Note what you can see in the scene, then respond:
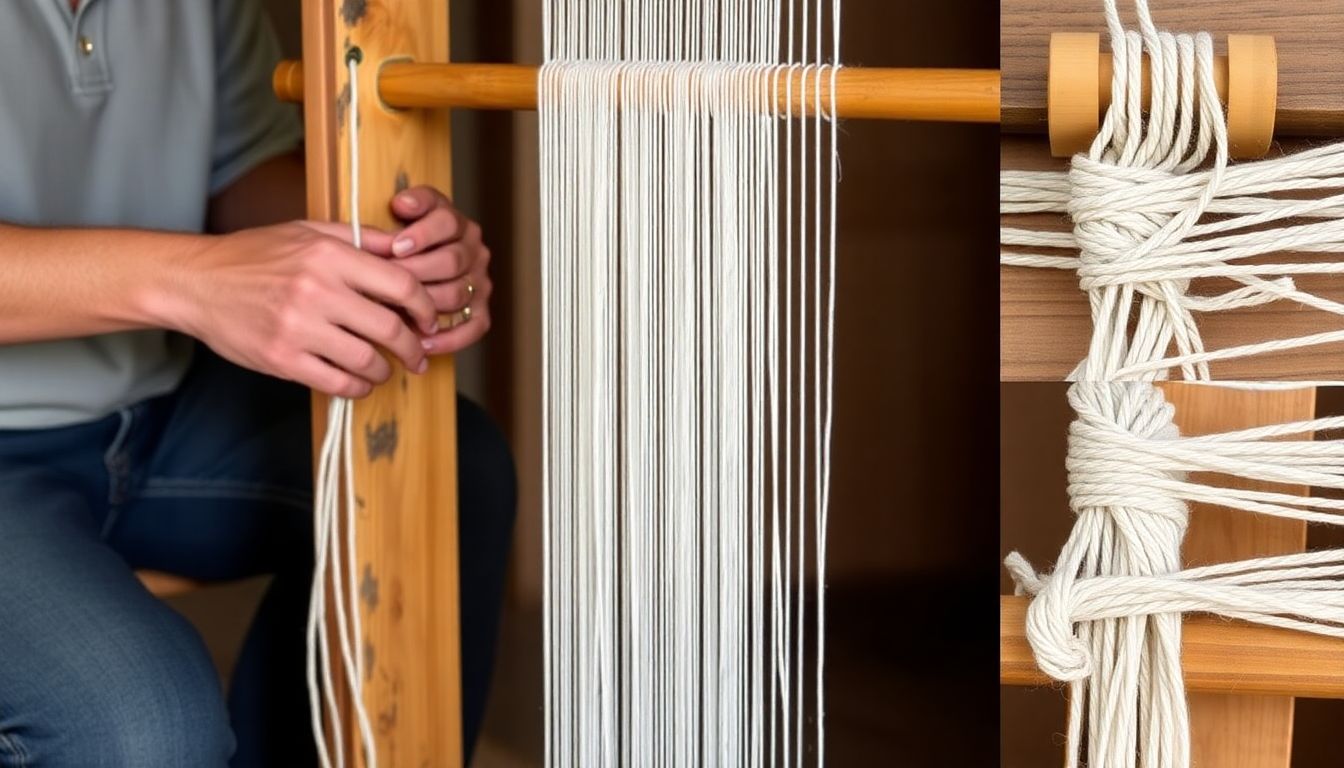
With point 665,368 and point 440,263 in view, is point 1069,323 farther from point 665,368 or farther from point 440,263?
point 440,263

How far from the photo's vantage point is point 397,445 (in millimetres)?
1084

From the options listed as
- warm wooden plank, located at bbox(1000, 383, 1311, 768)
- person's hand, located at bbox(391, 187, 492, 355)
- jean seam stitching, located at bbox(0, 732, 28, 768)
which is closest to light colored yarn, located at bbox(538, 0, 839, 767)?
person's hand, located at bbox(391, 187, 492, 355)

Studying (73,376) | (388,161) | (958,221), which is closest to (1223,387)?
(388,161)

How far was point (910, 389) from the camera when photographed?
265 cm

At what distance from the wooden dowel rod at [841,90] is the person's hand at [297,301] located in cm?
11

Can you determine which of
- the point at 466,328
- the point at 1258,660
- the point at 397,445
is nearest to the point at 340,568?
the point at 397,445

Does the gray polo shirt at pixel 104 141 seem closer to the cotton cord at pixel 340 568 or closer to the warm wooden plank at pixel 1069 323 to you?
the cotton cord at pixel 340 568

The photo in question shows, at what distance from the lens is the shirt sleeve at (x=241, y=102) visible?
137 cm

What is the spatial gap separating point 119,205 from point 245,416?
0.71 ft

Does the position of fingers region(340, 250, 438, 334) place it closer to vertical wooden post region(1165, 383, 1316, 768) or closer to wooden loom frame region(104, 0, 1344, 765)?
wooden loom frame region(104, 0, 1344, 765)

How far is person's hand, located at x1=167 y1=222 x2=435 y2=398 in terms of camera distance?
0.94 m

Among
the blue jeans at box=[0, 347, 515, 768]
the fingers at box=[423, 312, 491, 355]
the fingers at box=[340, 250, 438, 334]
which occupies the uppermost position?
the fingers at box=[340, 250, 438, 334]

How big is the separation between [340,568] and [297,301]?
22 cm

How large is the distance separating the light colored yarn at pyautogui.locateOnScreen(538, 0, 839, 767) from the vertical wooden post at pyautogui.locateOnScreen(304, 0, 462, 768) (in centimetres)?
15
